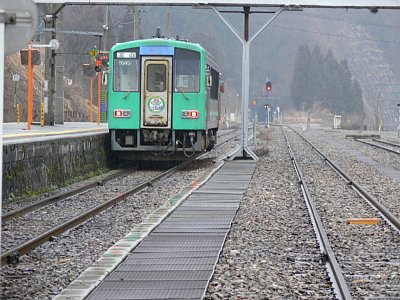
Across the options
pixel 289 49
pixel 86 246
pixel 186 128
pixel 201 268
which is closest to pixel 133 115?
pixel 186 128

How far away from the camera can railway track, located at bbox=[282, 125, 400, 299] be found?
7.68m

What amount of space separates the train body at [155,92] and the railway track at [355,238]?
4469mm

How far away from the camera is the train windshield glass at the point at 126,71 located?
2194 centimetres

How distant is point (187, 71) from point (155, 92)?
0.94 metres

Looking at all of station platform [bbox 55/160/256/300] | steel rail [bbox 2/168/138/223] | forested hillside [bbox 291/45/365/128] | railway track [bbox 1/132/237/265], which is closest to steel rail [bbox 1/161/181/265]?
railway track [bbox 1/132/237/265]

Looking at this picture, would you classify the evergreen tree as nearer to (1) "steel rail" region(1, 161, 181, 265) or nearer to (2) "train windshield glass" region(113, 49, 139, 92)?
(2) "train windshield glass" region(113, 49, 139, 92)

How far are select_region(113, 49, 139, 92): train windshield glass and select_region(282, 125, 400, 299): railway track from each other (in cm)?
550

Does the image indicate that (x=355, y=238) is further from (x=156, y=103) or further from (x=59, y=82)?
(x=59, y=82)

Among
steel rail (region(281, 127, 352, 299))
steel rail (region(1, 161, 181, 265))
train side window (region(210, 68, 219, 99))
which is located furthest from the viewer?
train side window (region(210, 68, 219, 99))

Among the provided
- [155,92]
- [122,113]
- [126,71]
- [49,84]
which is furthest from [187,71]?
[49,84]

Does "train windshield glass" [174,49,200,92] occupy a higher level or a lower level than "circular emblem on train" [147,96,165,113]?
higher

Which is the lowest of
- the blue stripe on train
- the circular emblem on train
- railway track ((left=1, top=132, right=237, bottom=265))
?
railway track ((left=1, top=132, right=237, bottom=265))

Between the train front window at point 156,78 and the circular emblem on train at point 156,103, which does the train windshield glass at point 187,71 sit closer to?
the train front window at point 156,78

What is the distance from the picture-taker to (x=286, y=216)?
12555 millimetres
